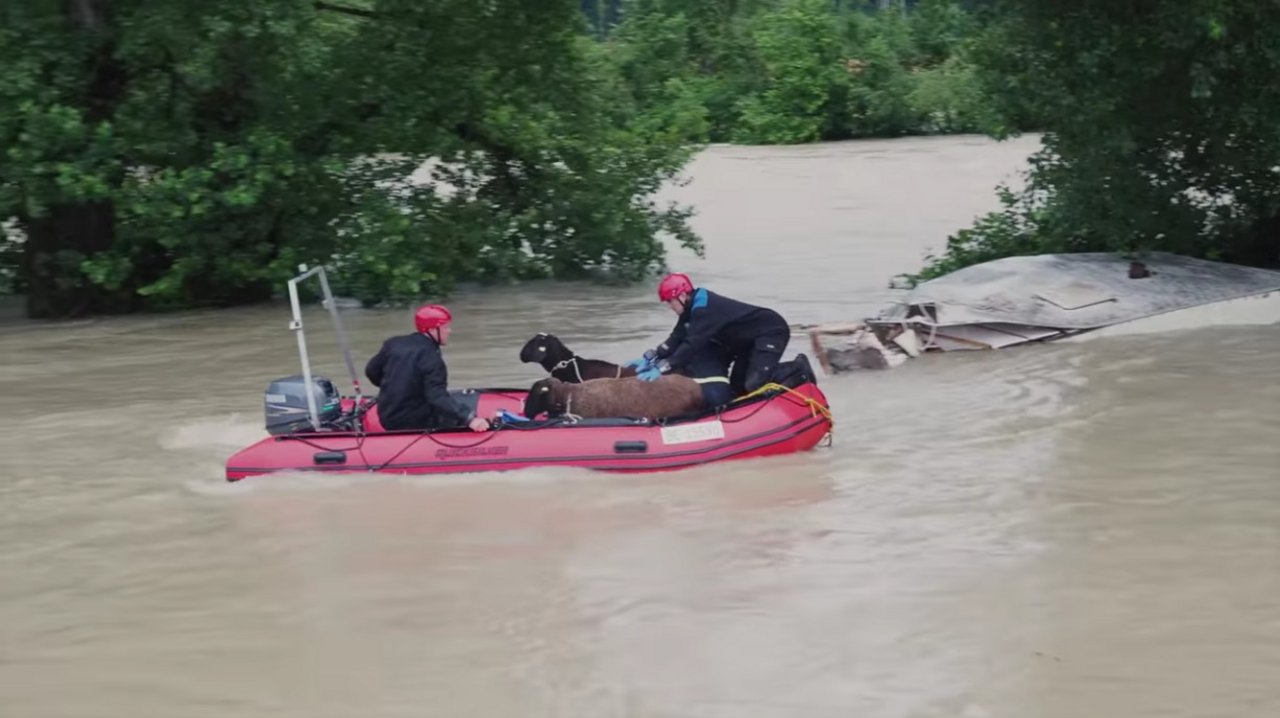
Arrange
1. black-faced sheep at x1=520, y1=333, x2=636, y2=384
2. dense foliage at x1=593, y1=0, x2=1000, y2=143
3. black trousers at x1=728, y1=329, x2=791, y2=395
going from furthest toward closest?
1. dense foliage at x1=593, y1=0, x2=1000, y2=143
2. black-faced sheep at x1=520, y1=333, x2=636, y2=384
3. black trousers at x1=728, y1=329, x2=791, y2=395

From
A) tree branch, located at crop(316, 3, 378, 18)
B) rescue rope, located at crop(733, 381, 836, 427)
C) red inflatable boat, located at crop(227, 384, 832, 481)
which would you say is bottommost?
red inflatable boat, located at crop(227, 384, 832, 481)

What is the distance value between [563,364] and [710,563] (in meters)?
3.52

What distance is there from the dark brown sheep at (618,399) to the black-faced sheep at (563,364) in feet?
2.58

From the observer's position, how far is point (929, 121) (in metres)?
42.3

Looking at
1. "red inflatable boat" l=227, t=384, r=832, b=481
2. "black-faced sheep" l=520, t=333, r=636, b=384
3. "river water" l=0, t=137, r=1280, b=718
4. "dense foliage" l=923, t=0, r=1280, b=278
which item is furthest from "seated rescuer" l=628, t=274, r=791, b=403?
"dense foliage" l=923, t=0, r=1280, b=278

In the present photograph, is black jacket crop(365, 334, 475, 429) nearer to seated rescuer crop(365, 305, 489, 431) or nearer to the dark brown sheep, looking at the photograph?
seated rescuer crop(365, 305, 489, 431)

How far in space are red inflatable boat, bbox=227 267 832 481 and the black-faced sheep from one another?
1.00m

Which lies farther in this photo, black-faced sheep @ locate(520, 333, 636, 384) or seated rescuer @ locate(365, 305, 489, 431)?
black-faced sheep @ locate(520, 333, 636, 384)

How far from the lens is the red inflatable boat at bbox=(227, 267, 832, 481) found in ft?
37.0

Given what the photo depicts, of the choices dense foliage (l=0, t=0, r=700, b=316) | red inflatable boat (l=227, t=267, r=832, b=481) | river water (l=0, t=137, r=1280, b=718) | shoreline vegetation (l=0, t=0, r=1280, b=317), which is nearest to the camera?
river water (l=0, t=137, r=1280, b=718)

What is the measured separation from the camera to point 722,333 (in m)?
12.1

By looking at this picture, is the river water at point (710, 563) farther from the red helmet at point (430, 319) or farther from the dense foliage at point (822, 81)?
the dense foliage at point (822, 81)

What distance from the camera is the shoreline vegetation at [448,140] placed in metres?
16.5

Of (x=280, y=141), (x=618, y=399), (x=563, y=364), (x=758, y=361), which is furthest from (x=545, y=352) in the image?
(x=280, y=141)
